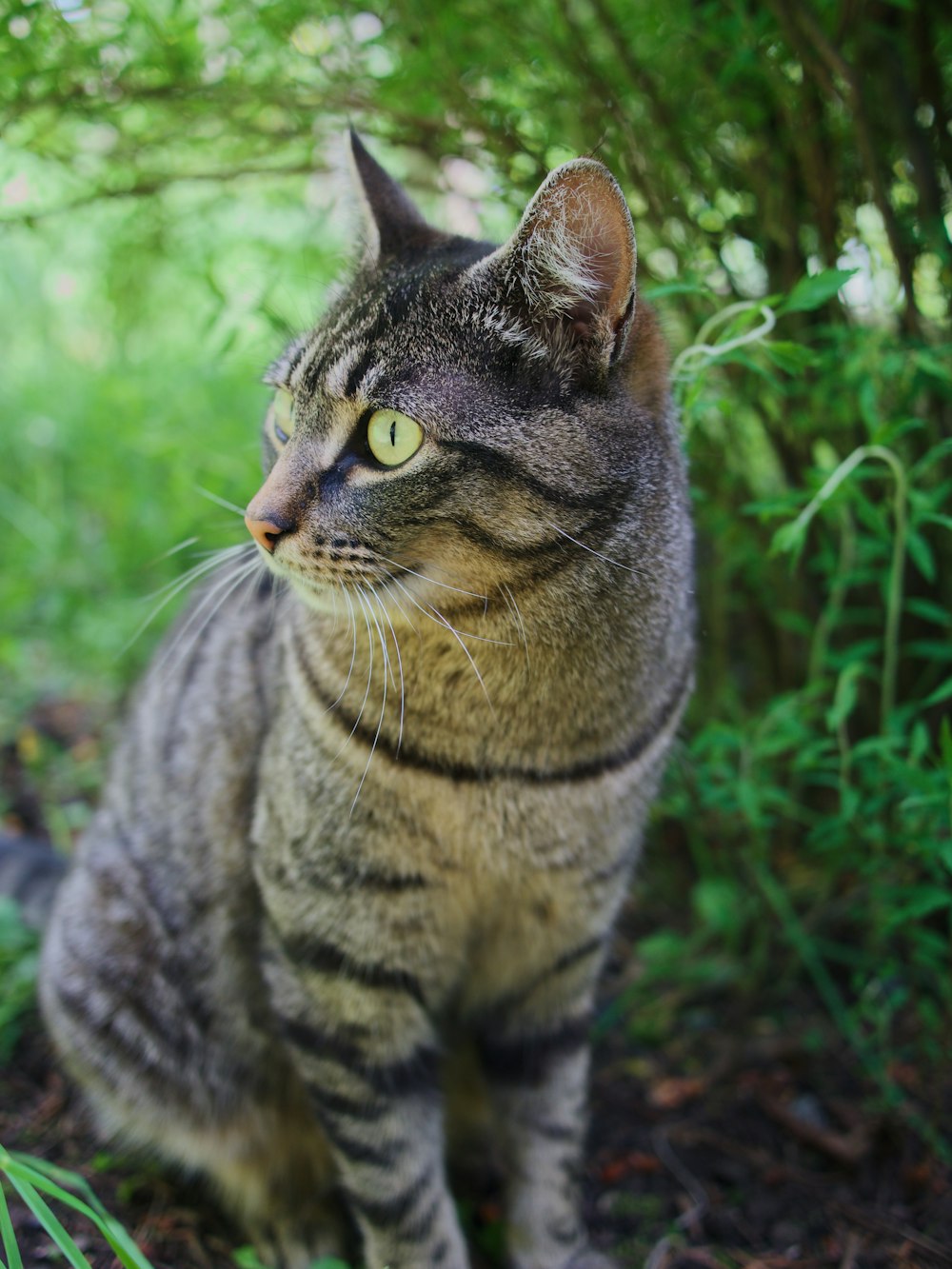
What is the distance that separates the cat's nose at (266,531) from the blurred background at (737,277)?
361 mm

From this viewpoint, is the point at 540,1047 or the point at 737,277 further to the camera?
the point at 737,277

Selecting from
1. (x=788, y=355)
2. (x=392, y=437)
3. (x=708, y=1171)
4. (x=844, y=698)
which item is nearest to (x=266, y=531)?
(x=392, y=437)

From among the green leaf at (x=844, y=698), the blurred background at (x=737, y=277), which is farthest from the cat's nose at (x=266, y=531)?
the green leaf at (x=844, y=698)

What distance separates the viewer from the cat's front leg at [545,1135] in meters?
2.03

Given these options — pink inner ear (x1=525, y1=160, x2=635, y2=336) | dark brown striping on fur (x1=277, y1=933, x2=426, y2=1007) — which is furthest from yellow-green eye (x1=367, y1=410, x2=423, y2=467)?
Answer: dark brown striping on fur (x1=277, y1=933, x2=426, y2=1007)

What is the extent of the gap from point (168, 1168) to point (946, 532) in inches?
87.9

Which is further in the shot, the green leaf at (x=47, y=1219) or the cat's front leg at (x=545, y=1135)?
the cat's front leg at (x=545, y=1135)

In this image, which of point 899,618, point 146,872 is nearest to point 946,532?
point 899,618

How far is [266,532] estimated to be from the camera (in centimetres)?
150

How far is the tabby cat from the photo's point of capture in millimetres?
1478

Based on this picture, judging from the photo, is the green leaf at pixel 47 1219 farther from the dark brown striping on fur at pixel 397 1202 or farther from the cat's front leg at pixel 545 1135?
the cat's front leg at pixel 545 1135

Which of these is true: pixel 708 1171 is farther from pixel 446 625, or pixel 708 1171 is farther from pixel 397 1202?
pixel 446 625

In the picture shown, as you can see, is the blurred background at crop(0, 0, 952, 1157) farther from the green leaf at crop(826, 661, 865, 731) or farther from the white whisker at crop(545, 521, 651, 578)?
the white whisker at crop(545, 521, 651, 578)

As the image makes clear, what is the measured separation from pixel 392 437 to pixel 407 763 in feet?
1.75
